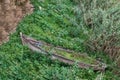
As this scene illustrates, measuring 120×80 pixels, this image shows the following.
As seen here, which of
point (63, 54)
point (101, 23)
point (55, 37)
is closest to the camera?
point (63, 54)

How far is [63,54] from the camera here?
757 centimetres

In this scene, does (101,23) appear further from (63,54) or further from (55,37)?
(63,54)

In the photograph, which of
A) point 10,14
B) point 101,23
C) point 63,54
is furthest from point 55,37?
point 101,23

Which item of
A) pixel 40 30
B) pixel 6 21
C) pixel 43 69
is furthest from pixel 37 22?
pixel 43 69

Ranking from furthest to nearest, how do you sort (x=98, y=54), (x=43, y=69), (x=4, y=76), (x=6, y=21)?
(x=98, y=54), (x=6, y=21), (x=43, y=69), (x=4, y=76)

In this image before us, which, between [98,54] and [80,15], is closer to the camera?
[98,54]

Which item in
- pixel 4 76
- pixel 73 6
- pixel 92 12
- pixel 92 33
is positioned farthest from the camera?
pixel 73 6

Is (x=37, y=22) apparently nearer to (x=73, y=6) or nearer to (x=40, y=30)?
(x=40, y=30)

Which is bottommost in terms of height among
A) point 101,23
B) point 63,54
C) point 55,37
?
point 63,54

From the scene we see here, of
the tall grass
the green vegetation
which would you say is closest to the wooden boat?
the green vegetation

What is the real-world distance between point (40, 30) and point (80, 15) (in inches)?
55.6

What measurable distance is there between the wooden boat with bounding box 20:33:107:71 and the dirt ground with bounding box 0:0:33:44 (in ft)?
1.08

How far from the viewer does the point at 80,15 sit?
9203 mm

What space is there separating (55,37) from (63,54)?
0.69 meters
